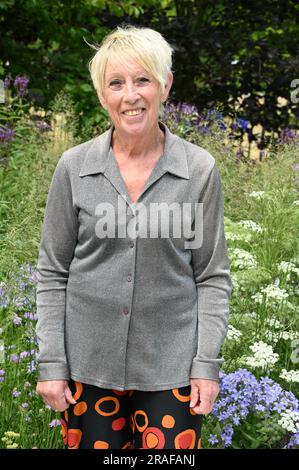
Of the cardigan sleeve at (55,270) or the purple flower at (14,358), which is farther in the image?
A: the purple flower at (14,358)

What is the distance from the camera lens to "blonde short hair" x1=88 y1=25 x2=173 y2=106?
2.22 meters

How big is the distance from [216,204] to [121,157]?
12.9 inches

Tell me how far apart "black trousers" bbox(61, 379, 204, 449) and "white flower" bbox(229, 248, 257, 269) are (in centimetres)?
161

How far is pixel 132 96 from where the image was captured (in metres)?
2.25

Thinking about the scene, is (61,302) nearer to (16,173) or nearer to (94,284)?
(94,284)

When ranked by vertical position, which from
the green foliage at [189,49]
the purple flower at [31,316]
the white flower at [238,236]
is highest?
the green foliage at [189,49]

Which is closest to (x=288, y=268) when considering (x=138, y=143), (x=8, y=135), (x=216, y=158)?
(x=138, y=143)

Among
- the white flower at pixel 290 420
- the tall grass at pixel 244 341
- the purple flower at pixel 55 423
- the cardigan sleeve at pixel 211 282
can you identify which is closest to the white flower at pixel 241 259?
the tall grass at pixel 244 341

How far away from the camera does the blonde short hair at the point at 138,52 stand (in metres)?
2.22

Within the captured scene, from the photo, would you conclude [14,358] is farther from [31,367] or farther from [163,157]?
[163,157]

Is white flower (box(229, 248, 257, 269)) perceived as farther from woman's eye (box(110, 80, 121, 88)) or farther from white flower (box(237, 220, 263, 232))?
woman's eye (box(110, 80, 121, 88))

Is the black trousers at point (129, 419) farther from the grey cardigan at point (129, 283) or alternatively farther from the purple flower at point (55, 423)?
the purple flower at point (55, 423)
